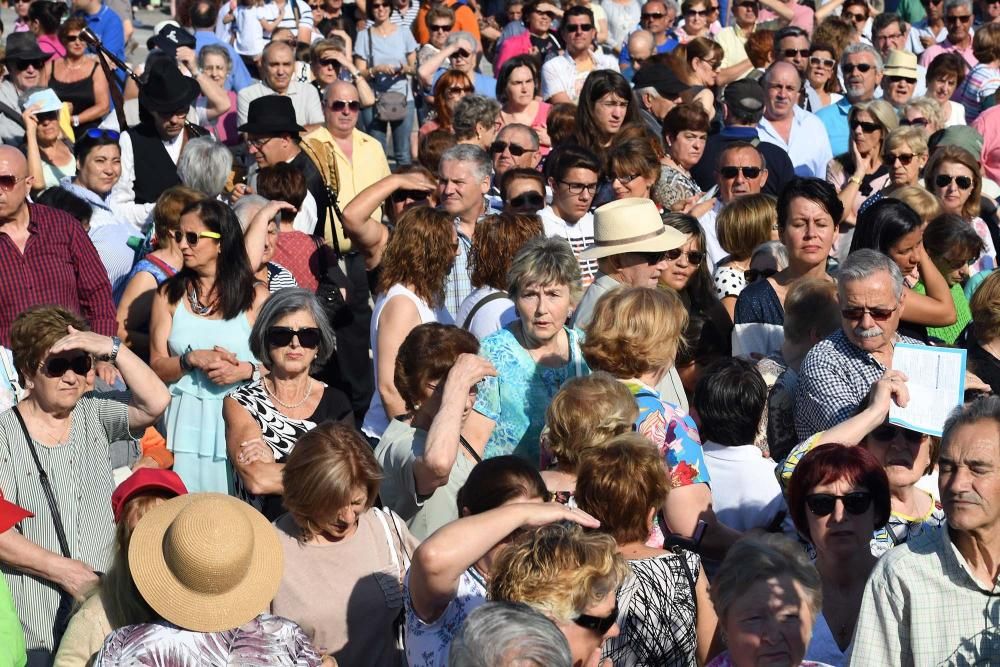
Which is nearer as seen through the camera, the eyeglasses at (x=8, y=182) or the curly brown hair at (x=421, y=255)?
the curly brown hair at (x=421, y=255)

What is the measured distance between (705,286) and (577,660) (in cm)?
321

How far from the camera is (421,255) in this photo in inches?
225

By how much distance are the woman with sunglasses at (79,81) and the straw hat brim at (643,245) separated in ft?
19.7

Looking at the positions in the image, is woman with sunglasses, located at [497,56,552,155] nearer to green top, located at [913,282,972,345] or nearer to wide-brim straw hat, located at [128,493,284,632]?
green top, located at [913,282,972,345]

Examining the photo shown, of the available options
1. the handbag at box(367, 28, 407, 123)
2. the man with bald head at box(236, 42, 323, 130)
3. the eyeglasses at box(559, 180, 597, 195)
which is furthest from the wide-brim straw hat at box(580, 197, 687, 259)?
the handbag at box(367, 28, 407, 123)

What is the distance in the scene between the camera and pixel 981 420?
3.39m

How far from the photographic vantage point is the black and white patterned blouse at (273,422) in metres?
4.84

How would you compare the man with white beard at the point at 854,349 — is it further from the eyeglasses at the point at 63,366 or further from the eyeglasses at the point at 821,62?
the eyeglasses at the point at 821,62

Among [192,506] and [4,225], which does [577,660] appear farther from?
[4,225]

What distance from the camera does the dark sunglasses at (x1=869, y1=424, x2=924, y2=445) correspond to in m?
4.48

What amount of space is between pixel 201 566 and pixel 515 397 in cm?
198

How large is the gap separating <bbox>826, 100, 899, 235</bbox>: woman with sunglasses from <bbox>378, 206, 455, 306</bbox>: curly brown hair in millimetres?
3226

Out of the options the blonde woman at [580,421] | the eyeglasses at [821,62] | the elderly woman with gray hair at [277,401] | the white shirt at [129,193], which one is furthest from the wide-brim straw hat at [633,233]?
the eyeglasses at [821,62]

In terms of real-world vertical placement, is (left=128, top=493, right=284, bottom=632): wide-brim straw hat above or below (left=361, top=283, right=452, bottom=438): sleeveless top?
above
